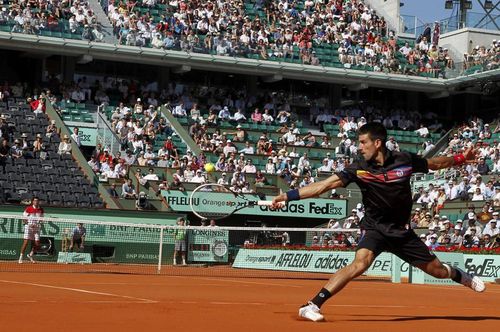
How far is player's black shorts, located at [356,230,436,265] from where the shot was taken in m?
11.0

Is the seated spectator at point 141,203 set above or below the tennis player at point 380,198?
below

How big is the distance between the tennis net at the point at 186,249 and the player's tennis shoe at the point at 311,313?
59.0ft

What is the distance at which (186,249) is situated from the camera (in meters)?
30.5

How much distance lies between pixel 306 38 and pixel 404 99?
7743 millimetres

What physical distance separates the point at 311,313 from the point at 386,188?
1631 mm

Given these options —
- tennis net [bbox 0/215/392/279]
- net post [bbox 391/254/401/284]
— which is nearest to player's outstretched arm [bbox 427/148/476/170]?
net post [bbox 391/254/401/284]

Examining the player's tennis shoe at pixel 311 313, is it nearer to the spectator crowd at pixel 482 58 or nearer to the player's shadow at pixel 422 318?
the player's shadow at pixel 422 318

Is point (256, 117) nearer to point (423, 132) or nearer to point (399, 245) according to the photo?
point (423, 132)

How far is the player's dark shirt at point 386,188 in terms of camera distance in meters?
10.9

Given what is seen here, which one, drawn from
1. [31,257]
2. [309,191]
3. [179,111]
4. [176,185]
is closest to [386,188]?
[309,191]

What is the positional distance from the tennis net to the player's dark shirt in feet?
57.7

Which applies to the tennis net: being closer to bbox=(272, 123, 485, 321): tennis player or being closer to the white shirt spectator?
the white shirt spectator

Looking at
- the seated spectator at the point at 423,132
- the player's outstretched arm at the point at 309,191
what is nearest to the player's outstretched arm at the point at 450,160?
the player's outstretched arm at the point at 309,191

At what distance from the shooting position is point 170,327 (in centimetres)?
936
